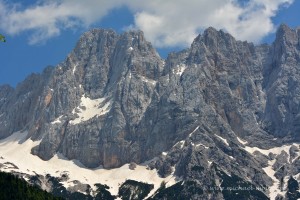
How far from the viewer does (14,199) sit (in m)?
194

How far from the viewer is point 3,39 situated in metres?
71.2

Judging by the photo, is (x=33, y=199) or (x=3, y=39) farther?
(x=33, y=199)

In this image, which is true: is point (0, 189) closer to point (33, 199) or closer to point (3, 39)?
point (33, 199)

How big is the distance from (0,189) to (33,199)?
11205mm

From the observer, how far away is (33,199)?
19938cm

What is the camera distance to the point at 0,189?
200 m

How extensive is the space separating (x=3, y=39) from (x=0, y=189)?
136900 millimetres

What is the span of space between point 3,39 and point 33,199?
135613mm

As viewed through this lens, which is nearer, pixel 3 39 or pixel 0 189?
pixel 3 39

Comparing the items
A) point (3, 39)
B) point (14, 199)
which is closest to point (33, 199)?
point (14, 199)

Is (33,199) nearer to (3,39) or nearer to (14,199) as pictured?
(14,199)

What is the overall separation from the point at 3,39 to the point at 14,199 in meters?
131

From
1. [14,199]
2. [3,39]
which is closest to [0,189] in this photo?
[14,199]
